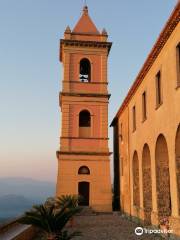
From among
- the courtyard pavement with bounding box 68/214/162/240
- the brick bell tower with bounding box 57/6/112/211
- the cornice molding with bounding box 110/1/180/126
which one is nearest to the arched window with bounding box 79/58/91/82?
the brick bell tower with bounding box 57/6/112/211

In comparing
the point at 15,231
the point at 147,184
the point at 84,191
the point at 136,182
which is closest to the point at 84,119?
the point at 84,191

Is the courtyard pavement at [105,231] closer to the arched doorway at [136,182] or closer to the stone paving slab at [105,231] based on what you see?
the stone paving slab at [105,231]

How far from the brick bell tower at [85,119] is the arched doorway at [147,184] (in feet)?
26.2

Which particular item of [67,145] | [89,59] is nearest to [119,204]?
[67,145]

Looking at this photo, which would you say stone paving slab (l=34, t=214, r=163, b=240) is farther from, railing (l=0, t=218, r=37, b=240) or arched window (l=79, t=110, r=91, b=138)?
arched window (l=79, t=110, r=91, b=138)

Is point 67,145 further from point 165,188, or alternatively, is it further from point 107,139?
point 165,188

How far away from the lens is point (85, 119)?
29750 mm

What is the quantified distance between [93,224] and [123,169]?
7.42 meters

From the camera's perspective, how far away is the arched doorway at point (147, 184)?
19047mm

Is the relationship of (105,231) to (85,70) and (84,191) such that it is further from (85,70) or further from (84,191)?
(85,70)

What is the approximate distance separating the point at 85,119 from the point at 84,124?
18.3 inches

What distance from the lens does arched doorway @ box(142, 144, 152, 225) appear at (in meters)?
19.0

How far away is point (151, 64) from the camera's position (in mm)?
18188

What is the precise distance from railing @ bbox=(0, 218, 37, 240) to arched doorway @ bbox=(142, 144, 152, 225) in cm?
624
